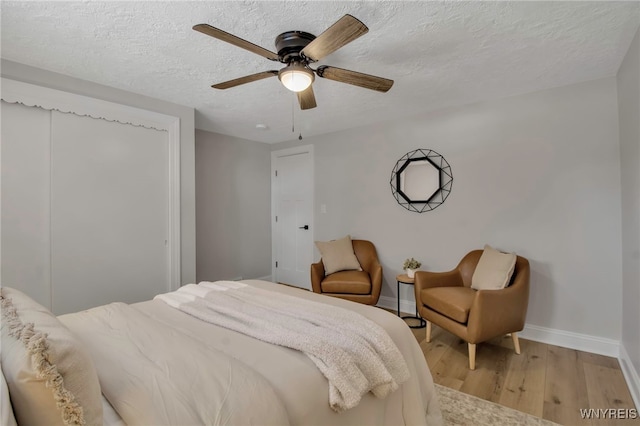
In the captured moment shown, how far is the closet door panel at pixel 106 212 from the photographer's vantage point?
8.34 ft

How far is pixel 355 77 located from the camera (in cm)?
199

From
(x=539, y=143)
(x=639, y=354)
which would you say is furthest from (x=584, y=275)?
(x=539, y=143)

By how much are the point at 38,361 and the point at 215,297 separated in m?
1.22

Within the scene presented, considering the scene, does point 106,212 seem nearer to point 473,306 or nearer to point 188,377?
A: point 188,377

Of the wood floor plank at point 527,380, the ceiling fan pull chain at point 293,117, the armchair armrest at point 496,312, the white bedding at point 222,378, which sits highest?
the ceiling fan pull chain at point 293,117

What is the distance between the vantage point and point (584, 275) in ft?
8.79

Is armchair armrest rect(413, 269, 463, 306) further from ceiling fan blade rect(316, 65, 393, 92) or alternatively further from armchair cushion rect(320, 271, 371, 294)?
ceiling fan blade rect(316, 65, 393, 92)

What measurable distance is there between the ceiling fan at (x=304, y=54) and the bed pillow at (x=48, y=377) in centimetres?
140

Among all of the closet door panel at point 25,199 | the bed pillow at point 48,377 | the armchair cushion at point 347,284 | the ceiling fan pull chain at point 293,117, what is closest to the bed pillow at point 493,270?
the armchair cushion at point 347,284

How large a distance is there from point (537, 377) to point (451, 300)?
2.49 feet

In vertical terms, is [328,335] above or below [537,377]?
above

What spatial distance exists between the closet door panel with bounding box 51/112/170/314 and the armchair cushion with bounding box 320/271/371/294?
171 centimetres

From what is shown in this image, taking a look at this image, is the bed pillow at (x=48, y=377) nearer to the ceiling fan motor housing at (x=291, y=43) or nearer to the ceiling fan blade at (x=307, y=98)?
the ceiling fan motor housing at (x=291, y=43)

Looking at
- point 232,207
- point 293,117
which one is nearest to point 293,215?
point 232,207
